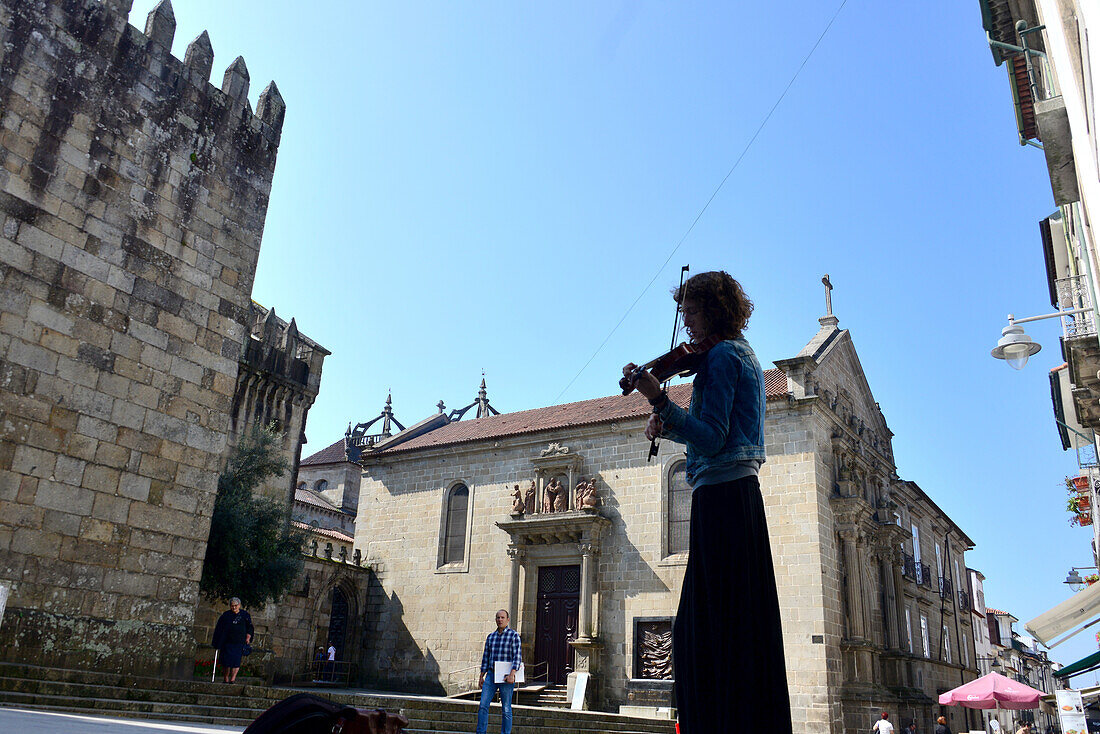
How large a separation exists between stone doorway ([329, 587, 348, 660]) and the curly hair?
26470 millimetres

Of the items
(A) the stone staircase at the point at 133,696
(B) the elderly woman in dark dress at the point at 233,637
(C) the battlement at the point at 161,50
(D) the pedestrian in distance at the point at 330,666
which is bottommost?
(D) the pedestrian in distance at the point at 330,666

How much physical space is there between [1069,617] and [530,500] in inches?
597

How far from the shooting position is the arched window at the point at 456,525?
85.1 ft

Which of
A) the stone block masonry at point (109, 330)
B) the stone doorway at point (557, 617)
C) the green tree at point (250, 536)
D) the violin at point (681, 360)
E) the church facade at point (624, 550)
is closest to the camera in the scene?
the violin at point (681, 360)

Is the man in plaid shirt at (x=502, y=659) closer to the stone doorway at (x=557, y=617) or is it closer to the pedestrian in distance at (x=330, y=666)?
the stone doorway at (x=557, y=617)

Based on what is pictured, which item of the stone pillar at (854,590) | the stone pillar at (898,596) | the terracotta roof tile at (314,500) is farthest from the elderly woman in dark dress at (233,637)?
the terracotta roof tile at (314,500)

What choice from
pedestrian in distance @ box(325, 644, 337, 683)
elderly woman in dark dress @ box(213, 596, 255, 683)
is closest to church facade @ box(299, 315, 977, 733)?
pedestrian in distance @ box(325, 644, 337, 683)

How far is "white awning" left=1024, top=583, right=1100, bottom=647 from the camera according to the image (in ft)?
39.7

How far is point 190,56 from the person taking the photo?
11406 mm

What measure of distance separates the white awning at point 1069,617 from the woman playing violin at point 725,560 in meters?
12.8

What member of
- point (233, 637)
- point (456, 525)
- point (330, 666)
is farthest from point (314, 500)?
point (233, 637)

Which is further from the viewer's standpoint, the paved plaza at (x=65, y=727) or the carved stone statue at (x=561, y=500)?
the carved stone statue at (x=561, y=500)

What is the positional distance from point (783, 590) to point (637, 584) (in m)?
4.08

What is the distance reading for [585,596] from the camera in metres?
22.1
